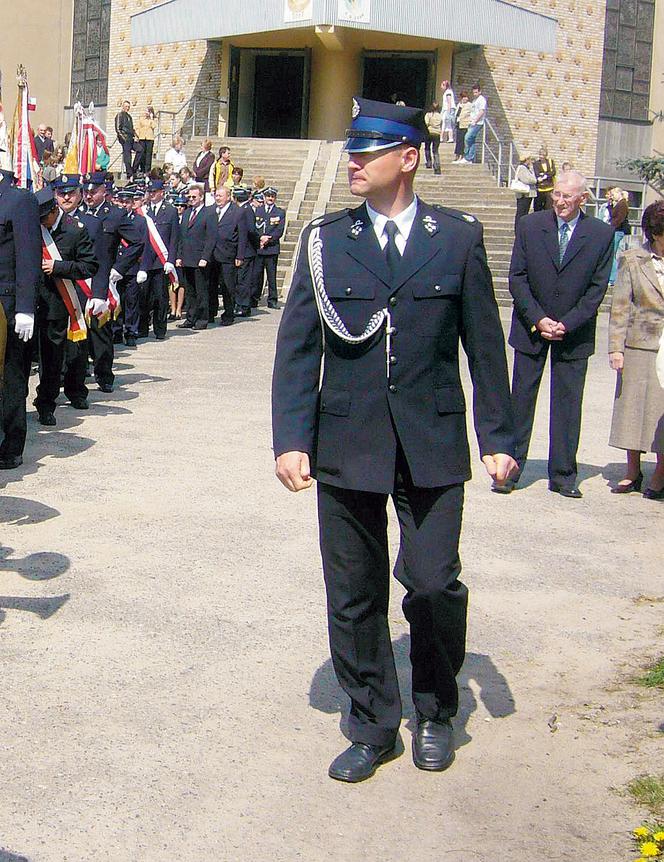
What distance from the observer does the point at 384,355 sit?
4.17m

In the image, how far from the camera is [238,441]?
999 cm

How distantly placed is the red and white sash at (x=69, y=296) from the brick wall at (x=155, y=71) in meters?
29.7

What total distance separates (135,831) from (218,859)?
0.28 metres

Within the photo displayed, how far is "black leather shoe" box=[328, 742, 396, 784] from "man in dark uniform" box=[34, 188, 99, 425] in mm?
6297

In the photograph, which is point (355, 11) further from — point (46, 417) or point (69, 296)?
point (46, 417)

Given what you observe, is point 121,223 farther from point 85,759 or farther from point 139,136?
point 139,136

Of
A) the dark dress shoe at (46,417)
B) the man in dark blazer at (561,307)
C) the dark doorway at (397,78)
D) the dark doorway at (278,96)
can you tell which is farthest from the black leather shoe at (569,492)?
the dark doorway at (278,96)

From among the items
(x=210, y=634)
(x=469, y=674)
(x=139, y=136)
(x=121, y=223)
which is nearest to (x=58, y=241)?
(x=121, y=223)

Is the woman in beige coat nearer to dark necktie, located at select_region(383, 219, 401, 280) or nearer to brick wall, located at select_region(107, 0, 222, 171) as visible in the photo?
dark necktie, located at select_region(383, 219, 401, 280)

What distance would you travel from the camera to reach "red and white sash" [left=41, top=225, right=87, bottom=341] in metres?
10.1

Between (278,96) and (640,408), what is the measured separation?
107 ft

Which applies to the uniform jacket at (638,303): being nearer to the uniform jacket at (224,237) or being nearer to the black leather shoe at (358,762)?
the black leather shoe at (358,762)

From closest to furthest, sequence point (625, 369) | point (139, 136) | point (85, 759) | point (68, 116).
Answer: point (85, 759), point (625, 369), point (139, 136), point (68, 116)

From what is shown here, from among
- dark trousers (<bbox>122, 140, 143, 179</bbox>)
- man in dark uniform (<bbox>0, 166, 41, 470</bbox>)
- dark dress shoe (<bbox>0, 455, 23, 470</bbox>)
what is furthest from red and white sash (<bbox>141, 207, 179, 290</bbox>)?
dark trousers (<bbox>122, 140, 143, 179</bbox>)
